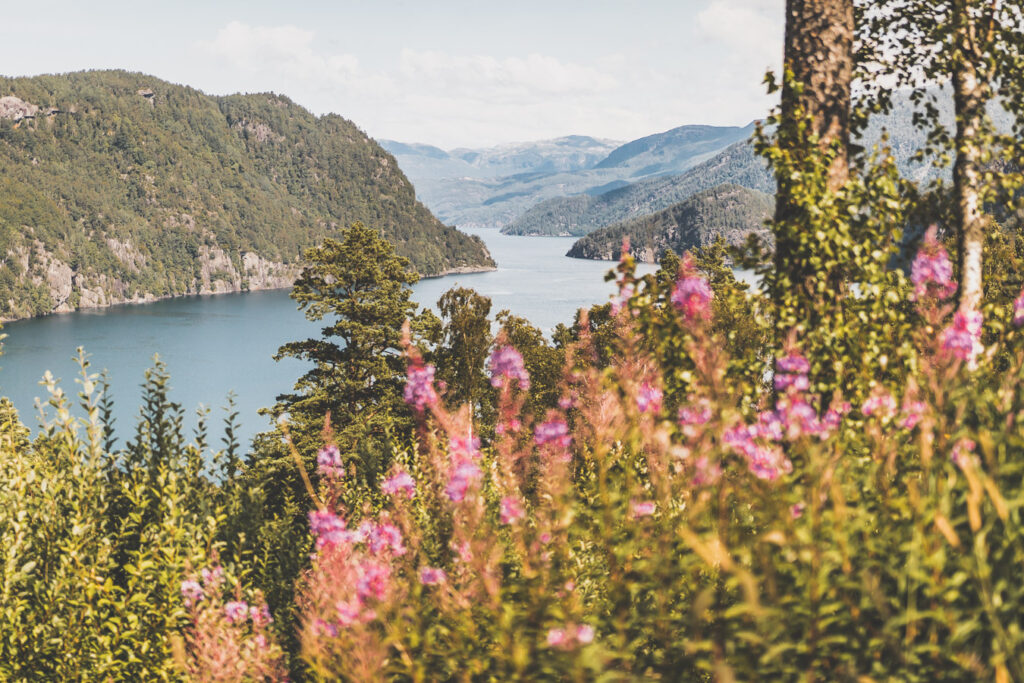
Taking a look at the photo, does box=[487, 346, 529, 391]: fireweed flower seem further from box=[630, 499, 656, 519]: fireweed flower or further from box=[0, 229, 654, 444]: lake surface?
box=[0, 229, 654, 444]: lake surface

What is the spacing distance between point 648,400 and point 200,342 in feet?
427

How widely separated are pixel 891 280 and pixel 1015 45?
3.86m

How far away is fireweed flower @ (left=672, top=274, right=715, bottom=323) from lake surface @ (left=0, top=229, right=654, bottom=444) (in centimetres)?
5084

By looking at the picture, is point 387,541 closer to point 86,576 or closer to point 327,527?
point 327,527

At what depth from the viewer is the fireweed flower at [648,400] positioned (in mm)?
3780

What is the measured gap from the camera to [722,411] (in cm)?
305

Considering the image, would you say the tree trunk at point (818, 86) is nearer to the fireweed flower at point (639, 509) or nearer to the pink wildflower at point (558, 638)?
the fireweed flower at point (639, 509)

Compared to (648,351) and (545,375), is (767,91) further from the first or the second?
(545,375)

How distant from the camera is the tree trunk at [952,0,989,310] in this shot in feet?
21.1

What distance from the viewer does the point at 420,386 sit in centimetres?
421

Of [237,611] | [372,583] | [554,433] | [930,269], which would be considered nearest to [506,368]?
[554,433]

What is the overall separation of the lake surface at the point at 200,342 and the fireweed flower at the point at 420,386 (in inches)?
1964

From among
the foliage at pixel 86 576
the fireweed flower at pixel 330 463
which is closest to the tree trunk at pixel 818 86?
the fireweed flower at pixel 330 463

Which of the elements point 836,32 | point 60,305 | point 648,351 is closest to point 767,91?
point 836,32
